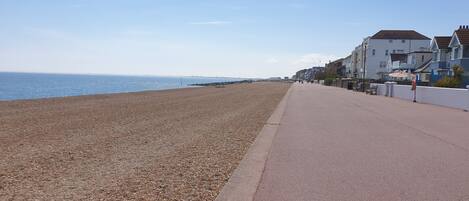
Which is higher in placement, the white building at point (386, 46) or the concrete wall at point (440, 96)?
the white building at point (386, 46)

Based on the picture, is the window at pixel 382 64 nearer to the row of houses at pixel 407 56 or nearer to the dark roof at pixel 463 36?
the row of houses at pixel 407 56

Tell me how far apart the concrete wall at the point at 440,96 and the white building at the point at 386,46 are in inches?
2753

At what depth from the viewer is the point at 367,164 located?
24.4 ft

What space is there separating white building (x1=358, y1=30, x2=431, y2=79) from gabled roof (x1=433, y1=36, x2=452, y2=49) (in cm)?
4700

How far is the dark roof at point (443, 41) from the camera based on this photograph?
50306mm

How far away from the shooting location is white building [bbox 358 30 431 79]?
9931 centimetres

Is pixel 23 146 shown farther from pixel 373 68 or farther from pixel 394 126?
pixel 373 68

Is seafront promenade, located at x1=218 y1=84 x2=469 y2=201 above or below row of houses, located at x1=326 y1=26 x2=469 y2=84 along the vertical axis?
below

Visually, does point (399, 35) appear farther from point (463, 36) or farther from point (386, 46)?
point (463, 36)

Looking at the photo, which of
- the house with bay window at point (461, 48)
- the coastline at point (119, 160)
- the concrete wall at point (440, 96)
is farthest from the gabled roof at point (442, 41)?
the coastline at point (119, 160)

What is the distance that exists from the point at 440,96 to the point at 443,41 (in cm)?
3022

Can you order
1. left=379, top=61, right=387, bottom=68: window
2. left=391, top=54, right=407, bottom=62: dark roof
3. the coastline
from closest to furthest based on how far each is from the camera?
1. the coastline
2. left=391, top=54, right=407, bottom=62: dark roof
3. left=379, top=61, right=387, bottom=68: window

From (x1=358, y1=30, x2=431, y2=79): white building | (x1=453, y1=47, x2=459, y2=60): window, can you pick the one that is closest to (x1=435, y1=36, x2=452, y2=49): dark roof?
(x1=453, y1=47, x2=459, y2=60): window

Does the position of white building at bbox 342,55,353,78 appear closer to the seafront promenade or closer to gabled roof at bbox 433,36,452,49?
gabled roof at bbox 433,36,452,49
